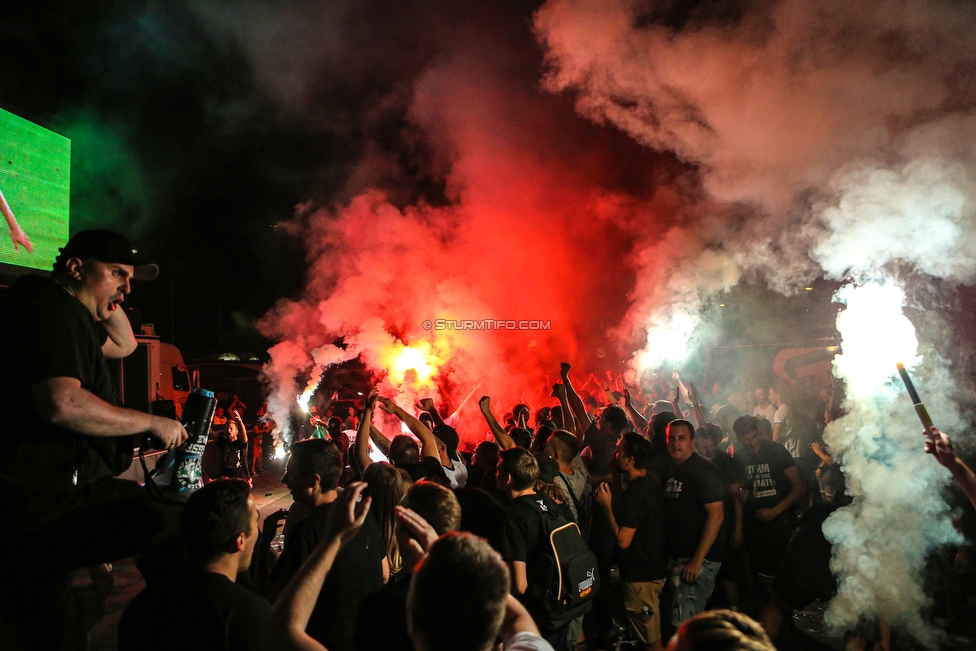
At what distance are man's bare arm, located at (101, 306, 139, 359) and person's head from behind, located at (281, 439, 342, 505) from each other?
960mm

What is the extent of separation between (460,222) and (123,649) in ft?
54.3

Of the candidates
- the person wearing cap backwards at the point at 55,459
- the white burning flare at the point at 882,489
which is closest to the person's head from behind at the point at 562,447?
the white burning flare at the point at 882,489

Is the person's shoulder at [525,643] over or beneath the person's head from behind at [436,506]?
beneath

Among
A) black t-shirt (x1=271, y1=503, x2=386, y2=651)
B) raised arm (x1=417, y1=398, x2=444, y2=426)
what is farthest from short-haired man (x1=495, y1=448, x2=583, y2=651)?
raised arm (x1=417, y1=398, x2=444, y2=426)

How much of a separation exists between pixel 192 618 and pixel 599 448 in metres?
4.92

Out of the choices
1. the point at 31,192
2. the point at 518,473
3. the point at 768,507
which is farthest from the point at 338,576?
the point at 31,192

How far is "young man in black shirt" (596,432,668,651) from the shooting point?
14.1 ft

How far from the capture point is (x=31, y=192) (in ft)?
29.3

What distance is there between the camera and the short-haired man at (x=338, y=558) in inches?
102

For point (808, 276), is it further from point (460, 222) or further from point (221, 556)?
point (221, 556)

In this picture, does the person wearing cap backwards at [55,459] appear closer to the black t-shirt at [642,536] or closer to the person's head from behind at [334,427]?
the black t-shirt at [642,536]

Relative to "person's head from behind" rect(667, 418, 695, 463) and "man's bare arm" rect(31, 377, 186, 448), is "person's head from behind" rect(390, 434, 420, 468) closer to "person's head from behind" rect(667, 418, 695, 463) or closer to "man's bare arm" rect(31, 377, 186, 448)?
"person's head from behind" rect(667, 418, 695, 463)

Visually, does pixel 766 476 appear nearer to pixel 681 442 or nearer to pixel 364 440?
pixel 681 442

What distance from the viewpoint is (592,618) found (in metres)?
5.28
